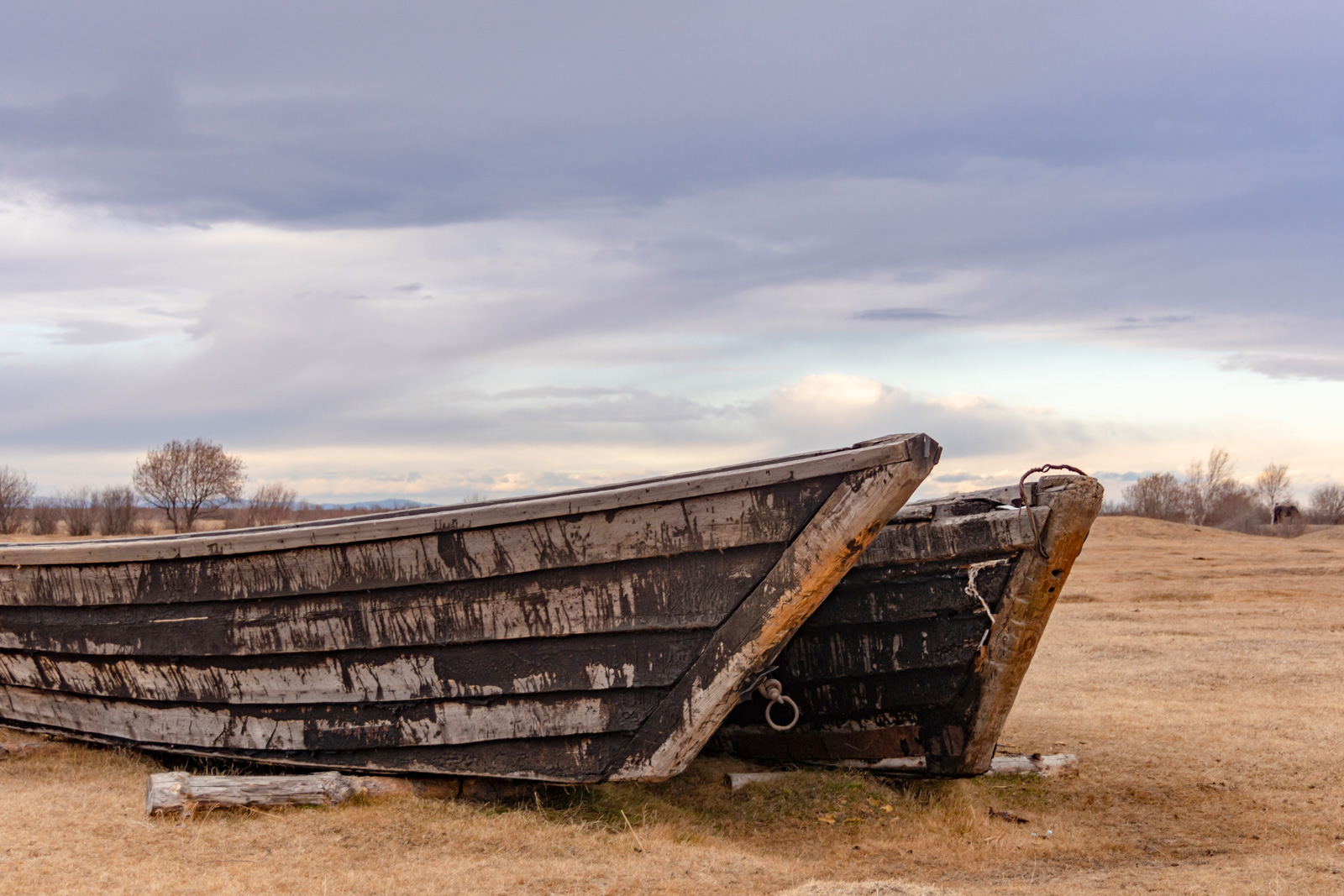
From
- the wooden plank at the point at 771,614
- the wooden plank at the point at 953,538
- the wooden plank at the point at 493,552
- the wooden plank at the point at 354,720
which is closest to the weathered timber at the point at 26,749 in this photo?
the wooden plank at the point at 354,720

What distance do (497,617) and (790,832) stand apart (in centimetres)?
195

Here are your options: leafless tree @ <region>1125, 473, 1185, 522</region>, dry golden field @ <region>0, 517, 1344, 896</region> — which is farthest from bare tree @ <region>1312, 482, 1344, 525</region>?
dry golden field @ <region>0, 517, 1344, 896</region>

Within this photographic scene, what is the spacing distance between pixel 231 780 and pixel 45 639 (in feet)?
6.60

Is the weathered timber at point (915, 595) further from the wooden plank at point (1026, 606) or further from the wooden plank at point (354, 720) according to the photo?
the wooden plank at point (354, 720)

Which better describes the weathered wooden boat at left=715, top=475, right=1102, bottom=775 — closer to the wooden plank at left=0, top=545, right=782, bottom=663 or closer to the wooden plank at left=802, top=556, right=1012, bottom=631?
the wooden plank at left=802, top=556, right=1012, bottom=631

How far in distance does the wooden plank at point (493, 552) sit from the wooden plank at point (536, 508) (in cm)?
4

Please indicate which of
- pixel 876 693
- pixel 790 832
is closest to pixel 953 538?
pixel 876 693

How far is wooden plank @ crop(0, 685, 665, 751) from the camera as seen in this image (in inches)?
183

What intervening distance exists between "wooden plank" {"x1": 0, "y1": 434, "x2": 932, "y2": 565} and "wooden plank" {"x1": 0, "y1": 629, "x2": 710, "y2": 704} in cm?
61

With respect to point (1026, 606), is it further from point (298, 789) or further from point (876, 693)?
point (298, 789)

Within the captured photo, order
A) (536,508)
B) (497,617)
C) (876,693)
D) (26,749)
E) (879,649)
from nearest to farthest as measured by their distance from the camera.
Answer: (536,508), (497,617), (879,649), (876,693), (26,749)

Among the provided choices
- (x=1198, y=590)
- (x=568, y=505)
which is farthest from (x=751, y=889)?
(x=1198, y=590)

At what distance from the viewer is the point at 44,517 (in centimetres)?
4019

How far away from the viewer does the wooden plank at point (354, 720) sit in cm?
464
